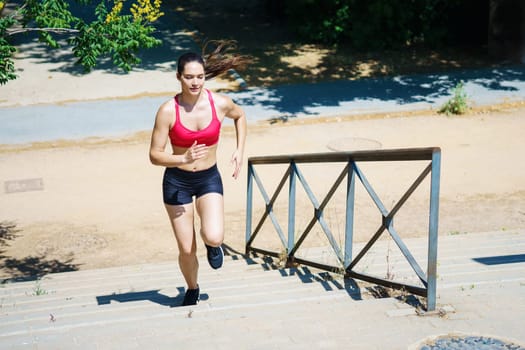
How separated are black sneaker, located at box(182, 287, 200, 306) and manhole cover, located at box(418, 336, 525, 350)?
87.3 inches

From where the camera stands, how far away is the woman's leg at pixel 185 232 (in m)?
5.47

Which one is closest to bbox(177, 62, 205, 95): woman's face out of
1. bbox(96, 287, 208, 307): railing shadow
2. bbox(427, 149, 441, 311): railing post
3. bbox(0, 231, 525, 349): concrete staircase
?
bbox(0, 231, 525, 349): concrete staircase

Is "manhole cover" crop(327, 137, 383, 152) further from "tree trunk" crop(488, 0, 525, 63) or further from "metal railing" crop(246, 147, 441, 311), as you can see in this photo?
"tree trunk" crop(488, 0, 525, 63)

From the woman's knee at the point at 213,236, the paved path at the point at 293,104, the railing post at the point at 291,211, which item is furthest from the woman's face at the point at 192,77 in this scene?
the paved path at the point at 293,104

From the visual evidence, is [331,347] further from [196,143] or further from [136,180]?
[136,180]

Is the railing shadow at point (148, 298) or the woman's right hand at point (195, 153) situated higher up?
the woman's right hand at point (195, 153)

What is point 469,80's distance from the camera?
17359 mm

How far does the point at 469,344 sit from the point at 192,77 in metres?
2.65

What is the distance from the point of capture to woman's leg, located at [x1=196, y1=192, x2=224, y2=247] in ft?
17.6

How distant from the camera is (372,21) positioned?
19188 millimetres

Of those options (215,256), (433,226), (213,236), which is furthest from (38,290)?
(433,226)

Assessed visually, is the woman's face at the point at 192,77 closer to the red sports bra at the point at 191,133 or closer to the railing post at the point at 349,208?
the red sports bra at the point at 191,133

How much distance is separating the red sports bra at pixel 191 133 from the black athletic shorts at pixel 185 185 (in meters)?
0.23

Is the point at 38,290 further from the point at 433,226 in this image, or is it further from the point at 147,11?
the point at 433,226
